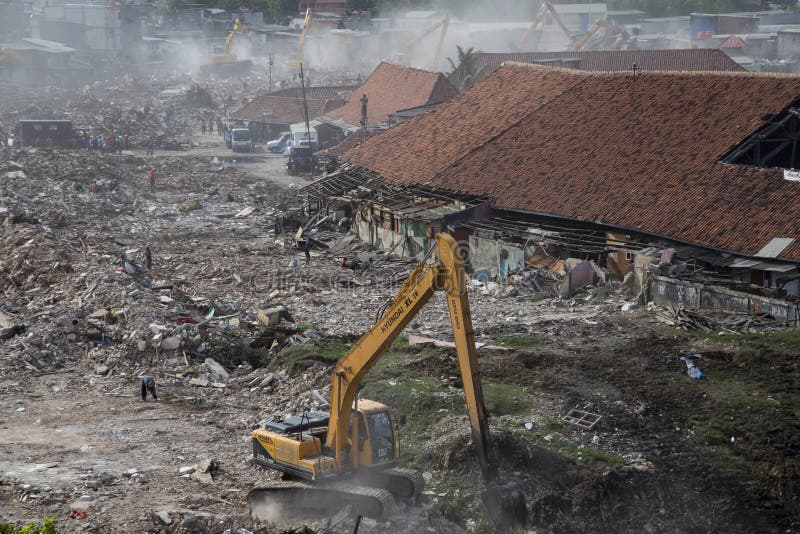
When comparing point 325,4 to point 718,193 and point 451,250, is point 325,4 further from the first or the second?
point 451,250

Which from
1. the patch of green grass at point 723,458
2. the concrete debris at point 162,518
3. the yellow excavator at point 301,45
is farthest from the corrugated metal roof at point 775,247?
the yellow excavator at point 301,45

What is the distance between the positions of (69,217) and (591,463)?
24.0m

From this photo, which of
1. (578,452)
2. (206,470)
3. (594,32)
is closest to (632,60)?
(594,32)

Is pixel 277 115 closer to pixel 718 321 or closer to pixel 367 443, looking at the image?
pixel 718 321

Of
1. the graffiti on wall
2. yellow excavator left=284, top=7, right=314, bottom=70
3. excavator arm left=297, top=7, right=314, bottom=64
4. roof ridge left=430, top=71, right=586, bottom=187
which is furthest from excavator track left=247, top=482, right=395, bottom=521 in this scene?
yellow excavator left=284, top=7, right=314, bottom=70

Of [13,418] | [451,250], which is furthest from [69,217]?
[451,250]

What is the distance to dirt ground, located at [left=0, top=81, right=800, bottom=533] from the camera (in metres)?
→ 14.1

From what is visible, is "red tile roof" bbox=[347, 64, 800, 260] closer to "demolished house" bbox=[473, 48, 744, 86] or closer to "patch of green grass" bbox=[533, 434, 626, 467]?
"patch of green grass" bbox=[533, 434, 626, 467]

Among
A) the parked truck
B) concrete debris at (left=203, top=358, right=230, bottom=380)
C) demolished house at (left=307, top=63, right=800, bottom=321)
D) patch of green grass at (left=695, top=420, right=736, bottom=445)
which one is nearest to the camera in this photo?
patch of green grass at (left=695, top=420, right=736, bottom=445)

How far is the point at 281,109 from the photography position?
61.3 m

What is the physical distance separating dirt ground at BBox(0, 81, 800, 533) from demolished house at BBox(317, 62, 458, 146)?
67.2 ft

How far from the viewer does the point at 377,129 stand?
45.8 m

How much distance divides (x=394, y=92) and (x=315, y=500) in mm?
39758

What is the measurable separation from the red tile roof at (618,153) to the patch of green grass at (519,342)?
19.4ft
